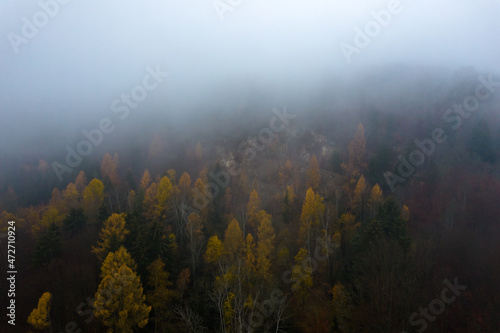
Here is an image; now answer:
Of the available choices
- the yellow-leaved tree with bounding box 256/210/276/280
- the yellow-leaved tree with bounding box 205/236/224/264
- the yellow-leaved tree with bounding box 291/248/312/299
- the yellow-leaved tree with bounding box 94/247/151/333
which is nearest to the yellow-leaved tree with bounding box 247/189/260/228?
the yellow-leaved tree with bounding box 256/210/276/280

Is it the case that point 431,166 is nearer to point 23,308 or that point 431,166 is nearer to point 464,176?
point 464,176

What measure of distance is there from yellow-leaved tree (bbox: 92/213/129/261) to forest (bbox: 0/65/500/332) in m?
0.19

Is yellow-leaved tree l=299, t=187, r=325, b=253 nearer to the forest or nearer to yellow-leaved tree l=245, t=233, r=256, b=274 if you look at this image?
the forest

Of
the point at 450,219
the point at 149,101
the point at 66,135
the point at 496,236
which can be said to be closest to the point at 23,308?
the point at 496,236

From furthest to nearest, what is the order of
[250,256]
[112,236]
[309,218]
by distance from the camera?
[309,218] < [250,256] < [112,236]

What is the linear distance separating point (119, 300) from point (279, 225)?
31.3 meters

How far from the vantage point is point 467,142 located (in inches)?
2832

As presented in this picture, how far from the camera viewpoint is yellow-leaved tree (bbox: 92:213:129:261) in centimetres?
3145

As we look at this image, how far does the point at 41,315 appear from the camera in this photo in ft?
82.7

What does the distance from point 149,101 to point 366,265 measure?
139m

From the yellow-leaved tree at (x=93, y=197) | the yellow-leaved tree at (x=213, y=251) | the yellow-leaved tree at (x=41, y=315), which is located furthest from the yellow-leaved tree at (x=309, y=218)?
the yellow-leaved tree at (x=93, y=197)

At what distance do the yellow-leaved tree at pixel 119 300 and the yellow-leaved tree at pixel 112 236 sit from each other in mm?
4295

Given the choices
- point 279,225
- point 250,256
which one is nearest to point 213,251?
point 250,256

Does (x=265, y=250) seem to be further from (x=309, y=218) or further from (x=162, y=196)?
(x=162, y=196)
